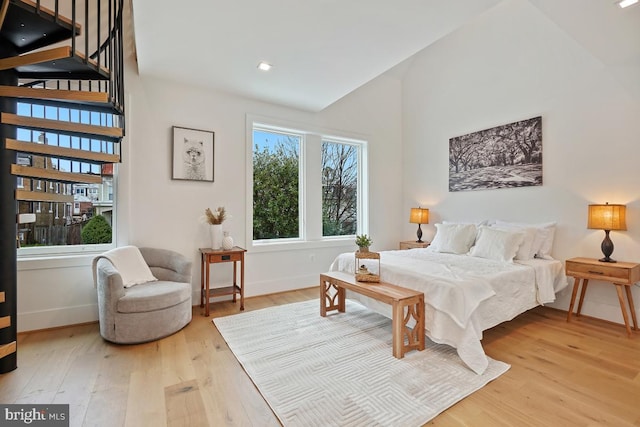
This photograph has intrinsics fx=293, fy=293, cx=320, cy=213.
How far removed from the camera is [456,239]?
380 cm

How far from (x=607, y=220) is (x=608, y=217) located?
3 centimetres

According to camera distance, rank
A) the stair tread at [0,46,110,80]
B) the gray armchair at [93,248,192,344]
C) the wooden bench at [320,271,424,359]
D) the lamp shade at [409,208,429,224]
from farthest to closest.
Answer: the lamp shade at [409,208,429,224], the gray armchair at [93,248,192,344], the wooden bench at [320,271,424,359], the stair tread at [0,46,110,80]

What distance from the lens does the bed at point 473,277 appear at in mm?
2266

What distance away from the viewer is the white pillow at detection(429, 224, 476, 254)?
3746 mm

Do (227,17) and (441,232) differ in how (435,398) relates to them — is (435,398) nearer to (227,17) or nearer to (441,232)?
(441,232)

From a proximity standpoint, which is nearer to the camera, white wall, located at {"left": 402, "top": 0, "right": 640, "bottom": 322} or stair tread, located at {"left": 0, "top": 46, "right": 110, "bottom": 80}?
stair tread, located at {"left": 0, "top": 46, "right": 110, "bottom": 80}

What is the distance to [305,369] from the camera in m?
2.16

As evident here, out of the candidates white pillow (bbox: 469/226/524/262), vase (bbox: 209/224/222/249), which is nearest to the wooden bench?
white pillow (bbox: 469/226/524/262)

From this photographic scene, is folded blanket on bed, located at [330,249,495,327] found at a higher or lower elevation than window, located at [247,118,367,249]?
lower

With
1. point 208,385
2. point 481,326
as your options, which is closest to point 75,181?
point 208,385

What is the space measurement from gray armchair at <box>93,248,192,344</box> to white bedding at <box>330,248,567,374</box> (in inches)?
69.1

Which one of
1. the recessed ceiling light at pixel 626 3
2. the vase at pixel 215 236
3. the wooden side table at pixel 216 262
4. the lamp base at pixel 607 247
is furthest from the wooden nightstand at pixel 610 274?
the vase at pixel 215 236

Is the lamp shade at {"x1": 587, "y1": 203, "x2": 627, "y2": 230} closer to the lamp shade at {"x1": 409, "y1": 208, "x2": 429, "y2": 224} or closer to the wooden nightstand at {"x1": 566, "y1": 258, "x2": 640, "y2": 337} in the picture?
the wooden nightstand at {"x1": 566, "y1": 258, "x2": 640, "y2": 337}

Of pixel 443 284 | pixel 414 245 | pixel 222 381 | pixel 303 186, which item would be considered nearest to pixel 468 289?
pixel 443 284
